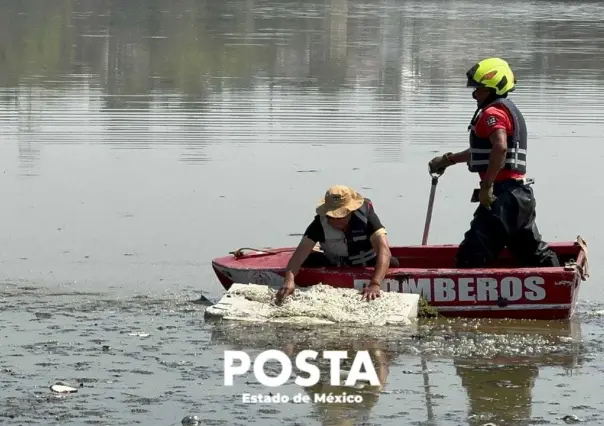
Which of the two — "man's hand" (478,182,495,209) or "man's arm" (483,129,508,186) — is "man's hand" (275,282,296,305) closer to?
"man's hand" (478,182,495,209)

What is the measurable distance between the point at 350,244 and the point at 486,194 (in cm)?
99

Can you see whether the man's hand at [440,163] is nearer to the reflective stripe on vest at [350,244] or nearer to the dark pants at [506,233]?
the dark pants at [506,233]

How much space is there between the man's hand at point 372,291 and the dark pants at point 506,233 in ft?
2.56

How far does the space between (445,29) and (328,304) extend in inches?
1203

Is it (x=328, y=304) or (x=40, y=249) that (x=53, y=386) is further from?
(x=40, y=249)

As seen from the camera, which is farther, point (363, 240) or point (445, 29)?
point (445, 29)

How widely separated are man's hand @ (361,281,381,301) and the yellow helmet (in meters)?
1.55

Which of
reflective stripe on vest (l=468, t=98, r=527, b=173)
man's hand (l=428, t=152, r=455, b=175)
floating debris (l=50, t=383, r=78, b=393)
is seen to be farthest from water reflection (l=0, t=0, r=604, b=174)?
floating debris (l=50, t=383, r=78, b=393)

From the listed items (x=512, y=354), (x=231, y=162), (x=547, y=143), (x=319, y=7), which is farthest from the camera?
(x=319, y=7)

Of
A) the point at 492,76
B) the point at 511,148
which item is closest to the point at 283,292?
the point at 511,148

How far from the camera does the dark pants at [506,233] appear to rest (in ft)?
35.1

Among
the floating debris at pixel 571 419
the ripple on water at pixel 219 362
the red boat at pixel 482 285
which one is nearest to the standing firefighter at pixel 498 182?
the red boat at pixel 482 285

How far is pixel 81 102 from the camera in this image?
75.1 ft

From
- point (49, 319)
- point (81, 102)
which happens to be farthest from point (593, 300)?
point (81, 102)
